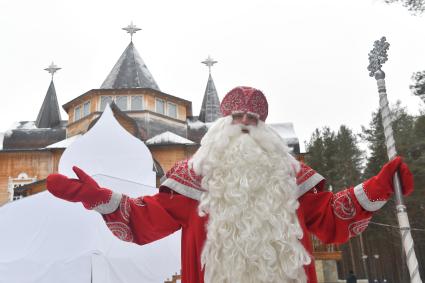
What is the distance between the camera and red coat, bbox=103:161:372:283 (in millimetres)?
2873

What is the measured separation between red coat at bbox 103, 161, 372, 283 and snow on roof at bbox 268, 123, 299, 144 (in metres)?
17.7

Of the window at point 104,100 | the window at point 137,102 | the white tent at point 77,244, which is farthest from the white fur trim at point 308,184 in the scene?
the window at point 104,100

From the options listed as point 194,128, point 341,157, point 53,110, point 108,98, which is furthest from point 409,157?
point 53,110

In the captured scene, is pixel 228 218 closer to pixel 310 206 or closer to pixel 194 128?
pixel 310 206

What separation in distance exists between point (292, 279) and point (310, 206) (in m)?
0.65

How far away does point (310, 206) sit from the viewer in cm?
309

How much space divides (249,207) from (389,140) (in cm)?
122

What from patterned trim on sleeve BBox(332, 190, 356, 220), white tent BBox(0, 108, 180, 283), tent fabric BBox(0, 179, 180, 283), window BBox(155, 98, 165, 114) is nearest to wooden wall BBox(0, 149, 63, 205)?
window BBox(155, 98, 165, 114)

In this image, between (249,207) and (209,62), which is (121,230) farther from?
(209,62)

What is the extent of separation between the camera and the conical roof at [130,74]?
2298cm

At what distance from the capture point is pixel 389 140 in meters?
3.16

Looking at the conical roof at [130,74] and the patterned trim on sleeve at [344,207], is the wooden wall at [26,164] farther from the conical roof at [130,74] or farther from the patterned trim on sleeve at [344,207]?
the patterned trim on sleeve at [344,207]

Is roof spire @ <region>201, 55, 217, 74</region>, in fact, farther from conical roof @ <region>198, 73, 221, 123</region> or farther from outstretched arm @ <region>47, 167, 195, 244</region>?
outstretched arm @ <region>47, 167, 195, 244</region>

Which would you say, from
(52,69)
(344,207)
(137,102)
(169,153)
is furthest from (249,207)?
(52,69)
